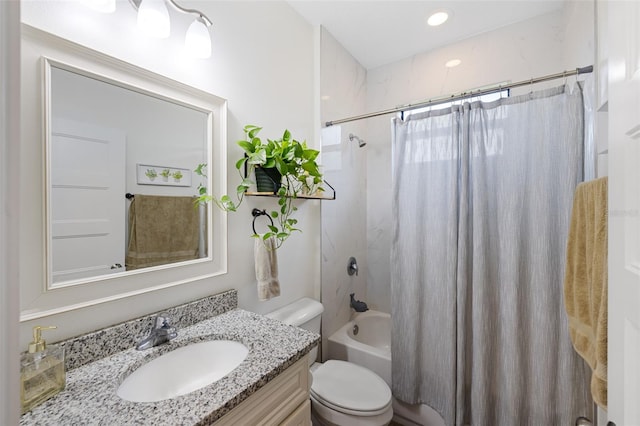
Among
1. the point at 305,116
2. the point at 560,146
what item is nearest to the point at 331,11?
the point at 305,116

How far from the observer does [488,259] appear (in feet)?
4.64

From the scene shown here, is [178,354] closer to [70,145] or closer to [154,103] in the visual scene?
[70,145]

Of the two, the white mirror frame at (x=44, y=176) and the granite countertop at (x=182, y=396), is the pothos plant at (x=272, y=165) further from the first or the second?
the granite countertop at (x=182, y=396)

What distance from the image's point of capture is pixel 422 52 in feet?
7.19

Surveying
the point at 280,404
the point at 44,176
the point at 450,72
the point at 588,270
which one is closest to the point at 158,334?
the point at 280,404

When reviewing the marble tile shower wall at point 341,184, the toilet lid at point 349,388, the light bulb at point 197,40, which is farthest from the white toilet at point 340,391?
the light bulb at point 197,40

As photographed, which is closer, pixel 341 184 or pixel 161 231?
pixel 161 231

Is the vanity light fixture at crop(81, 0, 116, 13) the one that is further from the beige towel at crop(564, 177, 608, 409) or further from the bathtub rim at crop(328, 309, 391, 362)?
the bathtub rim at crop(328, 309, 391, 362)

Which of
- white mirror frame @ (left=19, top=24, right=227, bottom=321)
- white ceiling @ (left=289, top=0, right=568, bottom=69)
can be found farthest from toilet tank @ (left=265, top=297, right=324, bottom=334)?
white ceiling @ (left=289, top=0, right=568, bottom=69)

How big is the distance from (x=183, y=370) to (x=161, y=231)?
0.52m

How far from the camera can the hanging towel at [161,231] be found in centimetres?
99

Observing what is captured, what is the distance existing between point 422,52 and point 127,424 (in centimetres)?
271

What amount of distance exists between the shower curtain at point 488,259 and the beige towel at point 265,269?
0.77 meters

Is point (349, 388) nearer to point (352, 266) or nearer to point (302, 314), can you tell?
point (302, 314)
